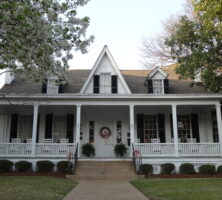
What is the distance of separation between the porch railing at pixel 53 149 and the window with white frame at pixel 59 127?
2.08 metres

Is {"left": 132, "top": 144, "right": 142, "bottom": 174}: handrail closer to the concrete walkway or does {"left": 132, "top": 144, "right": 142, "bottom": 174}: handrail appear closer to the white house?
the white house

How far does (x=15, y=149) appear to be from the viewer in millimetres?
15258

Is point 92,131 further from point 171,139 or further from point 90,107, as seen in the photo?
point 171,139

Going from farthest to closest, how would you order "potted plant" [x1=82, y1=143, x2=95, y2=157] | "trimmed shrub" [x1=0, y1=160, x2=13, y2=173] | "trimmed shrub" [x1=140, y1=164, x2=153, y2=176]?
"potted plant" [x1=82, y1=143, x2=95, y2=157] → "trimmed shrub" [x1=0, y1=160, x2=13, y2=173] → "trimmed shrub" [x1=140, y1=164, x2=153, y2=176]

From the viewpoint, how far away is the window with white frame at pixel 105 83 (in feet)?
56.1

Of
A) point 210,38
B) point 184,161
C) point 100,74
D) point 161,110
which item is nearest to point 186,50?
point 210,38

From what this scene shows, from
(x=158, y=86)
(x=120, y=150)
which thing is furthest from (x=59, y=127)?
(x=158, y=86)

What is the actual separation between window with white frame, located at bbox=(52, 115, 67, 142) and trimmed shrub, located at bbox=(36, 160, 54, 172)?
10.8ft

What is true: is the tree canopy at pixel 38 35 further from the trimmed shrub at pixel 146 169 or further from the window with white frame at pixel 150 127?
the window with white frame at pixel 150 127

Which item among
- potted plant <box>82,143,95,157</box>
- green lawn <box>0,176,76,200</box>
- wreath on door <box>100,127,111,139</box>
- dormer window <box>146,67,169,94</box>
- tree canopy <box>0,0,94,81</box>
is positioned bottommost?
green lawn <box>0,176,76,200</box>

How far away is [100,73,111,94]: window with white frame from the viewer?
56.1ft

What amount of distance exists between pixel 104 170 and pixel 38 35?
901 centimetres

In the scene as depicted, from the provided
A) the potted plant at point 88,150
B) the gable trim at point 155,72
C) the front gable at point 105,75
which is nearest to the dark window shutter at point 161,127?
the gable trim at point 155,72

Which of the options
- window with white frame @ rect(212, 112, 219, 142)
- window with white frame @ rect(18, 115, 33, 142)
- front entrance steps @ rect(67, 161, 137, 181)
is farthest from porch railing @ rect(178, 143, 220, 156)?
window with white frame @ rect(18, 115, 33, 142)
